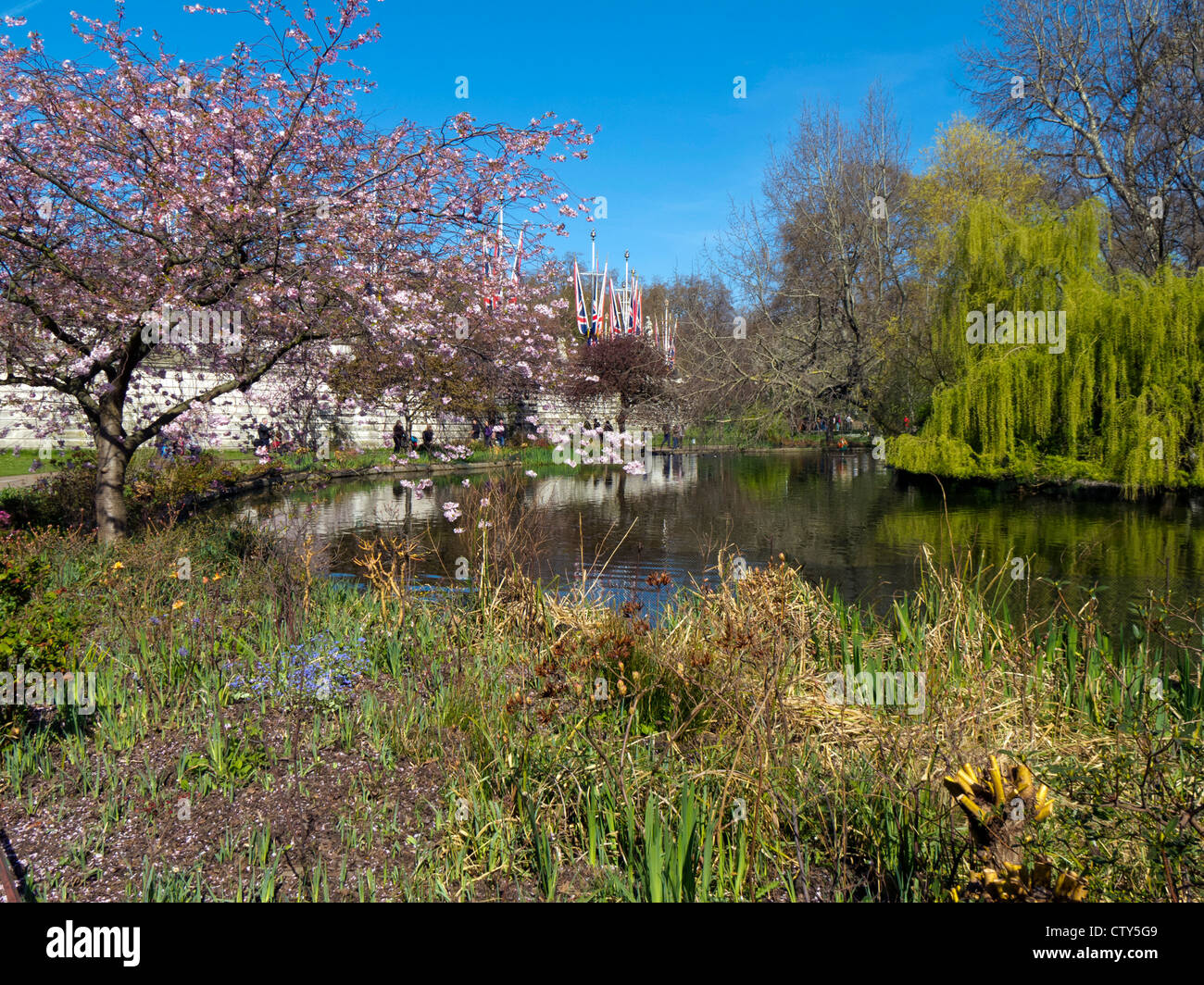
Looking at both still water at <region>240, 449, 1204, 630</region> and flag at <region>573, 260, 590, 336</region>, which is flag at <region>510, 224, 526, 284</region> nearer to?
still water at <region>240, 449, 1204, 630</region>

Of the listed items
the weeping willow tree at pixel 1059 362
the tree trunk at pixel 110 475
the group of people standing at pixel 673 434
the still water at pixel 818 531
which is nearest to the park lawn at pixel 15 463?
the still water at pixel 818 531

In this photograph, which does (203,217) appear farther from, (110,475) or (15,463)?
(15,463)

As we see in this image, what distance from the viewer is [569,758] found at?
12.1 ft

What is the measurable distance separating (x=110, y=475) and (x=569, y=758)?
8.02 meters

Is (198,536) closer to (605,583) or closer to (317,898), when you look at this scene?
(605,583)

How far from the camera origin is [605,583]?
10.4m

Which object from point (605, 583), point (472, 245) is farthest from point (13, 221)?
point (605, 583)

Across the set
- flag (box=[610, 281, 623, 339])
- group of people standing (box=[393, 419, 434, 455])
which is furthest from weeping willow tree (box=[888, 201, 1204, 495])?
flag (box=[610, 281, 623, 339])

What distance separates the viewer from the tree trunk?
30.0 ft

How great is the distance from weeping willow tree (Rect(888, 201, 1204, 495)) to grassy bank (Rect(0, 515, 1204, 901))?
1435 cm

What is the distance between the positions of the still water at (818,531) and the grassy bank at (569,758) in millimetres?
1538

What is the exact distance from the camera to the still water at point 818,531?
10.0 meters

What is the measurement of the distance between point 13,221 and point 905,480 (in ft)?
71.8

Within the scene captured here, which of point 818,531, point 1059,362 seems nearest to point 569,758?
point 818,531
